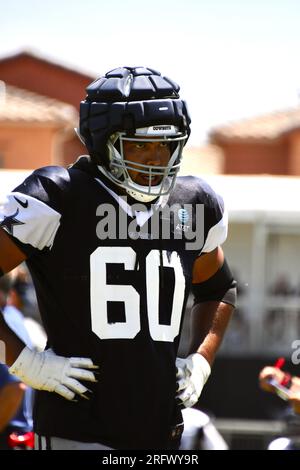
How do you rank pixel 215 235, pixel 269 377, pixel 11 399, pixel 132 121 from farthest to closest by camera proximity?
pixel 11 399
pixel 269 377
pixel 215 235
pixel 132 121

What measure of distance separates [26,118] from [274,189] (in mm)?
8264

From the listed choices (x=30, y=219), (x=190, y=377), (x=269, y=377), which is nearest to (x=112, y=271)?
(x=30, y=219)

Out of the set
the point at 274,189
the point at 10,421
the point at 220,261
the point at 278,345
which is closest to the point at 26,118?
the point at 274,189

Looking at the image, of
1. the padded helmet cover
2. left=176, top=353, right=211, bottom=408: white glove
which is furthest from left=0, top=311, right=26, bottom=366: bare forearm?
the padded helmet cover

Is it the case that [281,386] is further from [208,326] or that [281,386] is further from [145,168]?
[145,168]

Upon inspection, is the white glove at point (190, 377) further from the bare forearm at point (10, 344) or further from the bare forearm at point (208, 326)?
the bare forearm at point (10, 344)

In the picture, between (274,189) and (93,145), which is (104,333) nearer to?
(93,145)

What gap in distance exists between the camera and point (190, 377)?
3.56 meters

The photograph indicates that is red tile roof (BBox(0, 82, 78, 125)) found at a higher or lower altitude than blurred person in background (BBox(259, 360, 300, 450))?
higher

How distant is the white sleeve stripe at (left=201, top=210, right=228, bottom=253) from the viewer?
3697mm

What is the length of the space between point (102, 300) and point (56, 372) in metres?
0.27

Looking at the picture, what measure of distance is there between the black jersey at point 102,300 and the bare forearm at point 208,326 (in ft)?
0.89

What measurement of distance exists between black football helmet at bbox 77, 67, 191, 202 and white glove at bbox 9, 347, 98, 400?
57cm

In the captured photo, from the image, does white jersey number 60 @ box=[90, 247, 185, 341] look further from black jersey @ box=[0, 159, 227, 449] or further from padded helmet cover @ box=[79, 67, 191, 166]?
padded helmet cover @ box=[79, 67, 191, 166]
